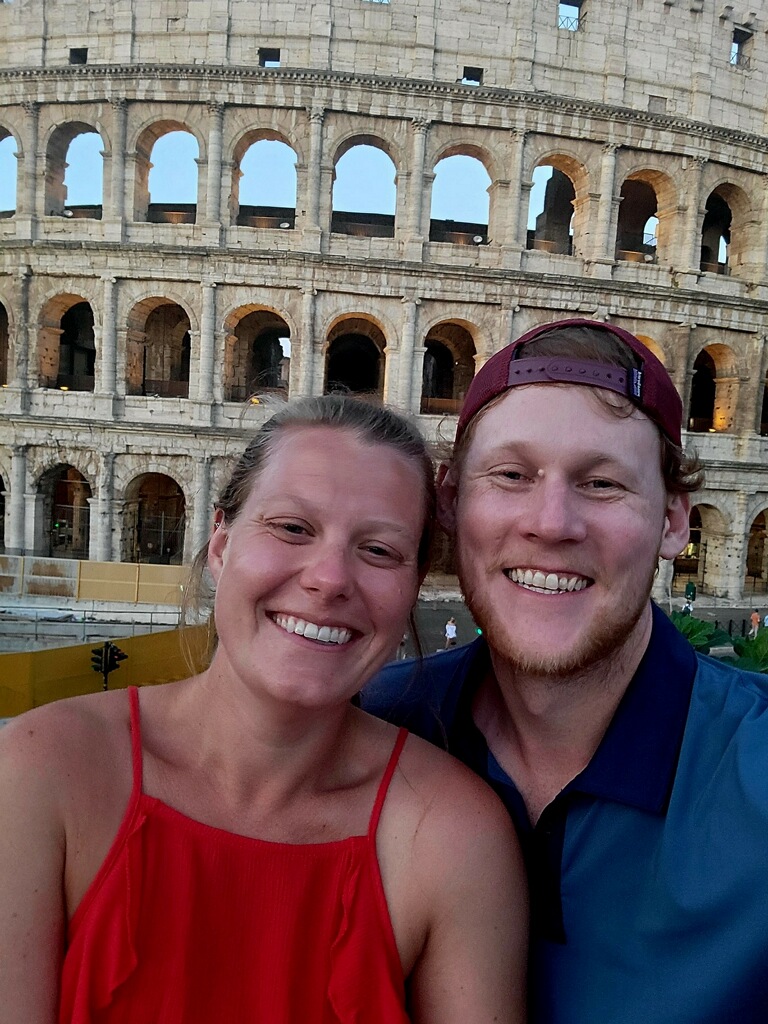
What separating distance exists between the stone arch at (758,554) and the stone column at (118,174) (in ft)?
65.3

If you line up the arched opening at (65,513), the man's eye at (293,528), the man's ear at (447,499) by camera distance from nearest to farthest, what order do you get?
the man's eye at (293,528) → the man's ear at (447,499) → the arched opening at (65,513)

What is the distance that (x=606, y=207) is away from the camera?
684 inches

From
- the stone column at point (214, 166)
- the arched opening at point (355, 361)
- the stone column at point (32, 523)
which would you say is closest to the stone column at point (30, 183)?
the stone column at point (214, 166)

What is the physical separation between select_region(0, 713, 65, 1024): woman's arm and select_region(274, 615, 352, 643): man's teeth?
2.03ft

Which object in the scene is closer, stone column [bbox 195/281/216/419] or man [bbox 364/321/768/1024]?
man [bbox 364/321/768/1024]

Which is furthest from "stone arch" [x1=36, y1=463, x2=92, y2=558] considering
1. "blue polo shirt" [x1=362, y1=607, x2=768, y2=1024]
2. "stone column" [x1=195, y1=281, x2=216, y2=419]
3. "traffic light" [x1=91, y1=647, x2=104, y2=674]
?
"blue polo shirt" [x1=362, y1=607, x2=768, y2=1024]

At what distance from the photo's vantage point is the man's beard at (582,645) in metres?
1.82

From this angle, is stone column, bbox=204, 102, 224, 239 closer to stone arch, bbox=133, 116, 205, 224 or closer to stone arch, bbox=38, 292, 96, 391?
stone arch, bbox=133, 116, 205, 224

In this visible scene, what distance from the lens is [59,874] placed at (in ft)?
5.12

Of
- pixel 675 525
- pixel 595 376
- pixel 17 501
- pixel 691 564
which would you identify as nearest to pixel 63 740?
pixel 595 376

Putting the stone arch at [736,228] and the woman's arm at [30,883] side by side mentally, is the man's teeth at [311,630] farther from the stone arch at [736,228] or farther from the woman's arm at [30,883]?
the stone arch at [736,228]

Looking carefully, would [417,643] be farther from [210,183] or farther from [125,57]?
[125,57]

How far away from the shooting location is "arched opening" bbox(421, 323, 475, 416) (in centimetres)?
1927

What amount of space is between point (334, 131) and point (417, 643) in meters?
17.4
